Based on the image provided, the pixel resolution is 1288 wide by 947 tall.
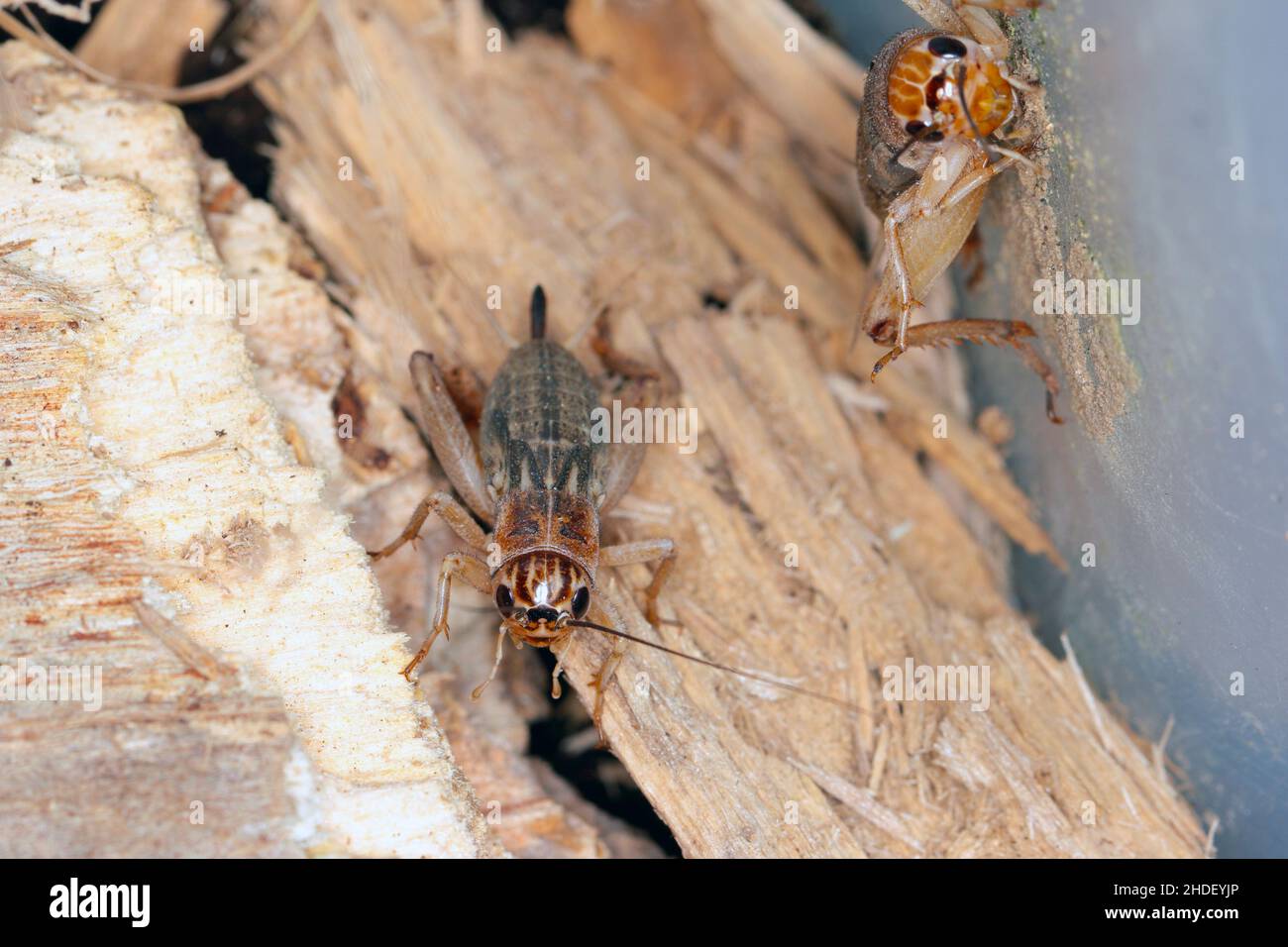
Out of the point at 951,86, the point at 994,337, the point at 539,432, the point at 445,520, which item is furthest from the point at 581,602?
the point at 951,86

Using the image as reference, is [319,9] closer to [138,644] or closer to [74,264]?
[74,264]

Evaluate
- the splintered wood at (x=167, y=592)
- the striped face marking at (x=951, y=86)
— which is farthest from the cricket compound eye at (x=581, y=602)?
the striped face marking at (x=951, y=86)

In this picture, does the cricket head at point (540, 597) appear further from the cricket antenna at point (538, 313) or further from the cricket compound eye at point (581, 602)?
the cricket antenna at point (538, 313)

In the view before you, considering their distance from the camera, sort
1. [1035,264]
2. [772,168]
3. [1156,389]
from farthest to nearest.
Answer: [772,168], [1035,264], [1156,389]

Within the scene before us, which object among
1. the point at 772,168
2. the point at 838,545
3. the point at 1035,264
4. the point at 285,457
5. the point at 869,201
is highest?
the point at 772,168

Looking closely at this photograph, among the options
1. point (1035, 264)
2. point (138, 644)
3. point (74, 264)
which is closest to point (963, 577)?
point (1035, 264)

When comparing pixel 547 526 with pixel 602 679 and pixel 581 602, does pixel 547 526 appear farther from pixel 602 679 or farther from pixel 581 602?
pixel 602 679

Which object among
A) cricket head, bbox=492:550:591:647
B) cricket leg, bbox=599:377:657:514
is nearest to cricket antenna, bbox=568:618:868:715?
cricket head, bbox=492:550:591:647

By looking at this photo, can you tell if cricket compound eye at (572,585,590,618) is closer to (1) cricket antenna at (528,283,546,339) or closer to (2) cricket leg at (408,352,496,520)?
(2) cricket leg at (408,352,496,520)
